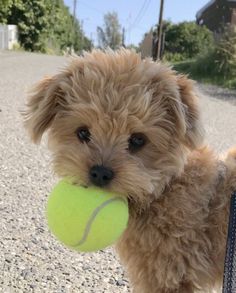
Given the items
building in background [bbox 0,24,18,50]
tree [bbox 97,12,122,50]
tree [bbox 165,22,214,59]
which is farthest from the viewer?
tree [bbox 97,12,122,50]

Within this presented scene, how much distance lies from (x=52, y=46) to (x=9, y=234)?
1984 inches

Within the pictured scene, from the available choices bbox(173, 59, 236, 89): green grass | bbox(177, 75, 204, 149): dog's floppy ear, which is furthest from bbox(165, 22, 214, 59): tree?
bbox(177, 75, 204, 149): dog's floppy ear

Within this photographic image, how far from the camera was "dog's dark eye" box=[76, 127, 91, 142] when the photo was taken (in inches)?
100.0

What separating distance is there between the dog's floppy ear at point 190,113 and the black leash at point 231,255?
1.33 ft

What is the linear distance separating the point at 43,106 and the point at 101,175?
556 mm

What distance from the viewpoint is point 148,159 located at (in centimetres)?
254

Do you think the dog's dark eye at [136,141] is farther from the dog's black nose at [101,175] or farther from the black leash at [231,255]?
the black leash at [231,255]

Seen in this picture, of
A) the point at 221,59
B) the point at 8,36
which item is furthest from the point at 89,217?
the point at 8,36

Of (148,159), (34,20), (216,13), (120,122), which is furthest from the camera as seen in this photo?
(216,13)

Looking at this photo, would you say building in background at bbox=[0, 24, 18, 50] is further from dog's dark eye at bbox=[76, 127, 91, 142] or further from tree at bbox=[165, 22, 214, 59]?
dog's dark eye at bbox=[76, 127, 91, 142]

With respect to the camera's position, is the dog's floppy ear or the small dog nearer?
the small dog

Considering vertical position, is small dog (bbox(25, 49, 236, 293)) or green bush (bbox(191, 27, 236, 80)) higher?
small dog (bbox(25, 49, 236, 293))

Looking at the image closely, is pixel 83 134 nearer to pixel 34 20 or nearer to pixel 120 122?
pixel 120 122

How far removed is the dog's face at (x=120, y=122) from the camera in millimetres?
2434
